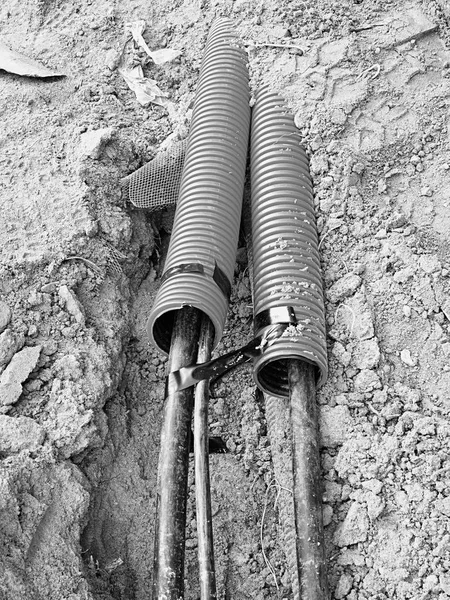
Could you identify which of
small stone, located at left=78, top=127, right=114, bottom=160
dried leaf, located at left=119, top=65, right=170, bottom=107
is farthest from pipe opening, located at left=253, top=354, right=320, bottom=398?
dried leaf, located at left=119, top=65, right=170, bottom=107

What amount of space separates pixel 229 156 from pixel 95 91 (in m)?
0.89

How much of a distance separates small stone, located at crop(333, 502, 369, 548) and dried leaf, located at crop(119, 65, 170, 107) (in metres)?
2.22

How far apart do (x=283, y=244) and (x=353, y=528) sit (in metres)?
1.14

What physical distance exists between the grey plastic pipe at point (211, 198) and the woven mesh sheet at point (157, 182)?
0.10 meters

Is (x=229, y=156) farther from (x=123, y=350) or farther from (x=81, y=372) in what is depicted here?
(x=81, y=372)

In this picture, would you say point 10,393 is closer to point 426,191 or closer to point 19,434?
point 19,434

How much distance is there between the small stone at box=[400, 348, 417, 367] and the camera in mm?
2646

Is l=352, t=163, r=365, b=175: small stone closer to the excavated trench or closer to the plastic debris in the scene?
the excavated trench

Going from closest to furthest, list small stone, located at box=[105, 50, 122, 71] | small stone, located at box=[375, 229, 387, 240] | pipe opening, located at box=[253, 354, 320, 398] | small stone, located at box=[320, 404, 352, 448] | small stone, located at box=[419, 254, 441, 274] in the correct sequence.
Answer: small stone, located at box=[320, 404, 352, 448] → pipe opening, located at box=[253, 354, 320, 398] → small stone, located at box=[419, 254, 441, 274] → small stone, located at box=[375, 229, 387, 240] → small stone, located at box=[105, 50, 122, 71]

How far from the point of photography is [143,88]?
11.9ft

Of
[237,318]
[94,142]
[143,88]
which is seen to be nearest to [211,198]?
[237,318]

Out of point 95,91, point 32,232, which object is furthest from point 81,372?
point 95,91

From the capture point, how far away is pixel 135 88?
11.9 feet

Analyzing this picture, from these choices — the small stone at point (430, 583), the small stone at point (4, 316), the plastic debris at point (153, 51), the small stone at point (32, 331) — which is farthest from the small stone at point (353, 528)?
Answer: the plastic debris at point (153, 51)
